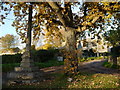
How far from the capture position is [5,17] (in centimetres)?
1053

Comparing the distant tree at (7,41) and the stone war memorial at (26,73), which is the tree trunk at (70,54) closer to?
the stone war memorial at (26,73)

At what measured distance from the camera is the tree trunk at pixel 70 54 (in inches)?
344

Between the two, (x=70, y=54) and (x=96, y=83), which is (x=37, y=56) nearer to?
(x=70, y=54)

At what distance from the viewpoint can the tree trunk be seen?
8727 mm

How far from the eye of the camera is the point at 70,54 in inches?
344

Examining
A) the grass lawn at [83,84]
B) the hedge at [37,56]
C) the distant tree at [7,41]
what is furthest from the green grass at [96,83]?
the hedge at [37,56]

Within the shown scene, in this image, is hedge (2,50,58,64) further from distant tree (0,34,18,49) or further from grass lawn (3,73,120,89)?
grass lawn (3,73,120,89)

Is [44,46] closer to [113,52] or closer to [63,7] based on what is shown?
[113,52]

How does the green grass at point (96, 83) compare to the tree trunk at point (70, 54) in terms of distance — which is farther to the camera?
the tree trunk at point (70, 54)

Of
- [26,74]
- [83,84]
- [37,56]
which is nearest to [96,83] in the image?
[83,84]

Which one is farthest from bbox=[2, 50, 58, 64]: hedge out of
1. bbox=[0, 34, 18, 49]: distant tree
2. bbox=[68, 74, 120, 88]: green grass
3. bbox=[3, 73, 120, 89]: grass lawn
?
bbox=[68, 74, 120, 88]: green grass

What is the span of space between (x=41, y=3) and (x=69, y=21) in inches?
81.0

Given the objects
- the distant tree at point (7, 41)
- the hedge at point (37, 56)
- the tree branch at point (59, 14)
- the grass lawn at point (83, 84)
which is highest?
the tree branch at point (59, 14)

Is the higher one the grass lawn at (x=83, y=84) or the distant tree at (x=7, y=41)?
the distant tree at (x=7, y=41)
